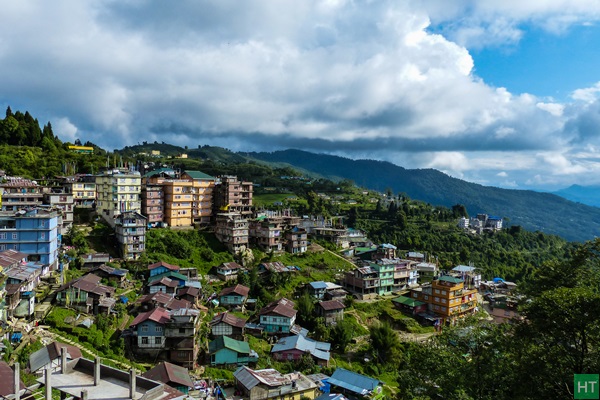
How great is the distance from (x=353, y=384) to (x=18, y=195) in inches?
1590

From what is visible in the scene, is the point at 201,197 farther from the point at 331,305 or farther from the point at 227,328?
the point at 227,328

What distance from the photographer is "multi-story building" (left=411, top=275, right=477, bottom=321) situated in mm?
48562

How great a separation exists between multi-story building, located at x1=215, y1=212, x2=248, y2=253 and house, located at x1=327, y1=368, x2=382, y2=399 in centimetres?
2465

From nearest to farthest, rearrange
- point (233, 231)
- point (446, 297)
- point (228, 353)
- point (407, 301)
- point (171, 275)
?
point (228, 353) → point (171, 275) → point (446, 297) → point (407, 301) → point (233, 231)

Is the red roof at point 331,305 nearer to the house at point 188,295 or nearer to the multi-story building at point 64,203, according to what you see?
the house at point 188,295

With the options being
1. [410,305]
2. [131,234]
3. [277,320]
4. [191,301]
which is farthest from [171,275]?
[410,305]

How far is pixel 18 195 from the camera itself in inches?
1720

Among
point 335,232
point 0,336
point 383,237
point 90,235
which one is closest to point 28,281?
point 0,336

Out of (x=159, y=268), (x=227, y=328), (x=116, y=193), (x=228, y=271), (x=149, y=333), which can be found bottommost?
(x=227, y=328)

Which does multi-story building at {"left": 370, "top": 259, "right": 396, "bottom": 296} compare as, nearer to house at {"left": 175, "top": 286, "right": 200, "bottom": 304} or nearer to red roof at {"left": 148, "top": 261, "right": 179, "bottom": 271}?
house at {"left": 175, "top": 286, "right": 200, "bottom": 304}

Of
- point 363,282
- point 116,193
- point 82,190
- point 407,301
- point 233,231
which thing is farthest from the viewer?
point 82,190

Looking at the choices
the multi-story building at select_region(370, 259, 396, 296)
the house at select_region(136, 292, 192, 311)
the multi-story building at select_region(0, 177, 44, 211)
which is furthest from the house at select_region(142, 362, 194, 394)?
the multi-story building at select_region(370, 259, 396, 296)

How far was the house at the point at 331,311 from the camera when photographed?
41531 millimetres

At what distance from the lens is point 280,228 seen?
57.5m
